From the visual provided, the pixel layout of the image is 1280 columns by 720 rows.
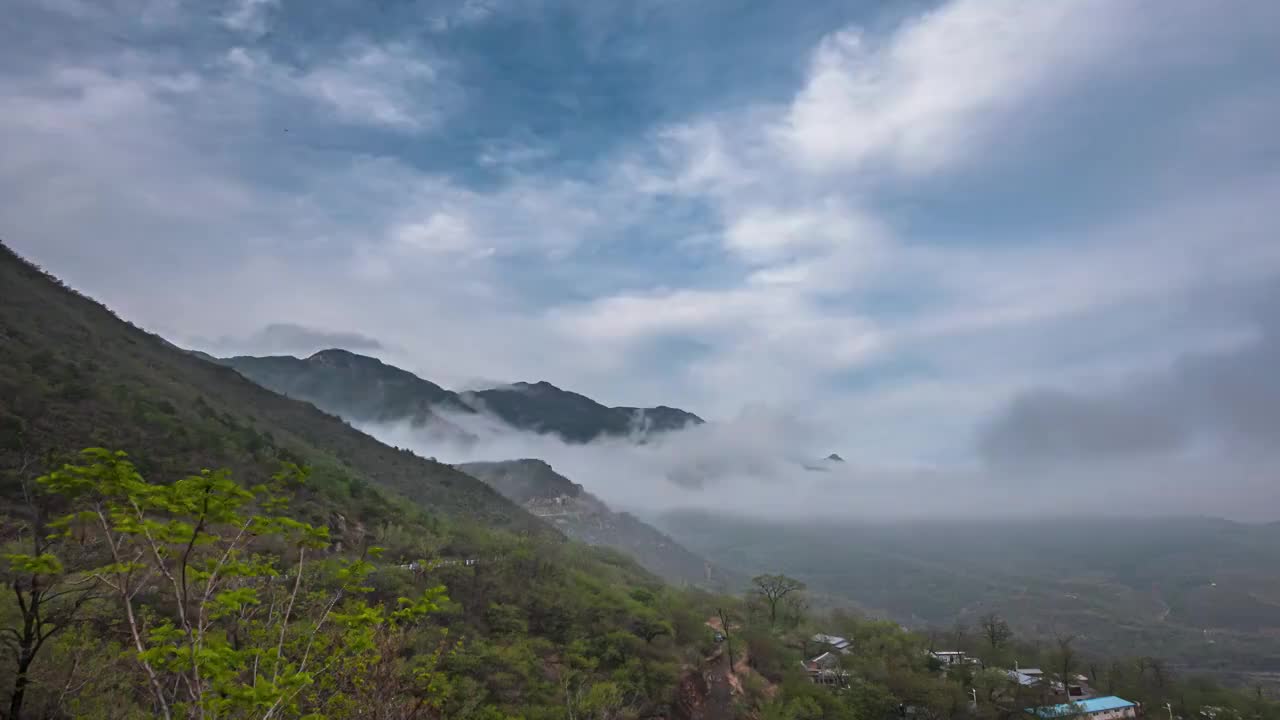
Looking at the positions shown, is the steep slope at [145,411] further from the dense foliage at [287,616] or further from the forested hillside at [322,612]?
the dense foliage at [287,616]

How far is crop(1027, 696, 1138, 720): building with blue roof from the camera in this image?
56741 mm

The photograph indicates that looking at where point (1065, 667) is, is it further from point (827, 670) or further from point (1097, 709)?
point (827, 670)

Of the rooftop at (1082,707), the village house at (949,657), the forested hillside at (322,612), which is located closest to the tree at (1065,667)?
the forested hillside at (322,612)

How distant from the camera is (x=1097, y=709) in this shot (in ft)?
206

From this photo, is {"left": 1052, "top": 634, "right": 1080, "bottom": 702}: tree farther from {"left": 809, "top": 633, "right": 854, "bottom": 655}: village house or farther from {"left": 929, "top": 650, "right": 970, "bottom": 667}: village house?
{"left": 809, "top": 633, "right": 854, "bottom": 655}: village house

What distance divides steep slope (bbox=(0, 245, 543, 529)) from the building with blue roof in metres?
73.1

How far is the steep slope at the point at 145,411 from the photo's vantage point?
50219mm

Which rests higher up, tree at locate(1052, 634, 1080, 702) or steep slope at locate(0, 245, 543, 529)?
steep slope at locate(0, 245, 543, 529)

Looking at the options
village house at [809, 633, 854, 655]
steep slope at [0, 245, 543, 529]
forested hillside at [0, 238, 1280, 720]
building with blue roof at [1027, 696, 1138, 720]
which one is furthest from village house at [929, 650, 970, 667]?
steep slope at [0, 245, 543, 529]

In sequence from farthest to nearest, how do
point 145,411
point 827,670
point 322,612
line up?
point 827,670, point 145,411, point 322,612

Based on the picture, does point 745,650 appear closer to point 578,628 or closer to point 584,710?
point 578,628

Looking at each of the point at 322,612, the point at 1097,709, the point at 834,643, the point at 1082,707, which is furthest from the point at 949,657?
the point at 322,612

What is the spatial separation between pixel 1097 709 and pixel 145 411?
318 ft

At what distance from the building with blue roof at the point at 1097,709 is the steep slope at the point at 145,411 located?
2877 inches
